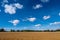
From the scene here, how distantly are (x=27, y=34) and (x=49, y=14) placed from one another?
0.57m

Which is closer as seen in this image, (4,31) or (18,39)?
(18,39)

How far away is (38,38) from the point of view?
2053 mm

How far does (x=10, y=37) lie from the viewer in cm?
211

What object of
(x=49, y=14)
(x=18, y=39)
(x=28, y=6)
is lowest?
(x=18, y=39)

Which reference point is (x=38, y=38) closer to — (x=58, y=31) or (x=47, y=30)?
(x=47, y=30)

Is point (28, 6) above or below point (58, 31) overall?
above

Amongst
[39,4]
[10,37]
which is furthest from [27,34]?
[39,4]

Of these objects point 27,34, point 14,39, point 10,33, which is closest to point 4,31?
point 10,33

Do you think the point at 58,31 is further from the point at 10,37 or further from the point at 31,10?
the point at 10,37

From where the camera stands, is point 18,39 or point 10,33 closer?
point 18,39

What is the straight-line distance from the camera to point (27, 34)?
7.02 feet

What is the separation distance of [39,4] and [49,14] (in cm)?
27

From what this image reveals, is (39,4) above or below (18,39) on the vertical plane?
above

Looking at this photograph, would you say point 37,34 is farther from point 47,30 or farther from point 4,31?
point 4,31
